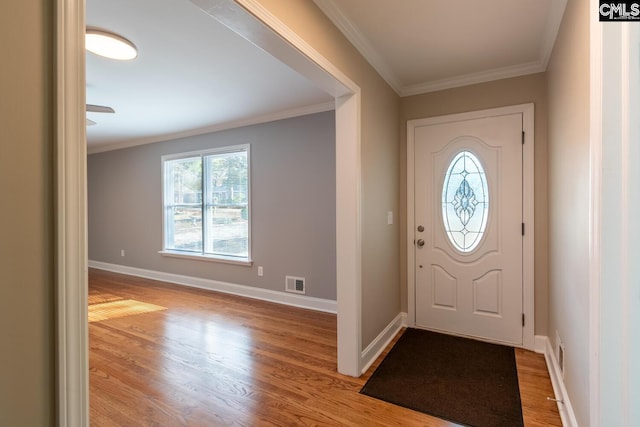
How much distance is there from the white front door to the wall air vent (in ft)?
4.63

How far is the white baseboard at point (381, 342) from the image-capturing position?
235 cm

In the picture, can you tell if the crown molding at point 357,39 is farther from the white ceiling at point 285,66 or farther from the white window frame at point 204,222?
the white window frame at point 204,222

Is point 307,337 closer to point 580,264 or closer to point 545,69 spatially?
point 580,264

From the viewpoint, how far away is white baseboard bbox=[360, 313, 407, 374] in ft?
7.71

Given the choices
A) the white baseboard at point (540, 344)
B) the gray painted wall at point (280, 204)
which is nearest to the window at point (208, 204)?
the gray painted wall at point (280, 204)

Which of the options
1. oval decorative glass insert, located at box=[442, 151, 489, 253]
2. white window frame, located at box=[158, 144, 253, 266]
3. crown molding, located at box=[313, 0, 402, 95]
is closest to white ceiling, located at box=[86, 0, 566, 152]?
crown molding, located at box=[313, 0, 402, 95]

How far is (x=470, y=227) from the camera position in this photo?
114 inches

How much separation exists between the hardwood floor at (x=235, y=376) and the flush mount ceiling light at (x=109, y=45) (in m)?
2.30

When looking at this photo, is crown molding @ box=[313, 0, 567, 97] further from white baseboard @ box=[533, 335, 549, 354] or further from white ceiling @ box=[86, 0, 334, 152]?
white baseboard @ box=[533, 335, 549, 354]

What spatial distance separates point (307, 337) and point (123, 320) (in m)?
2.08

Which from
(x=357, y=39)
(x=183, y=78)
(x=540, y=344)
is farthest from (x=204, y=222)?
(x=540, y=344)

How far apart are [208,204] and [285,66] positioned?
109 inches
